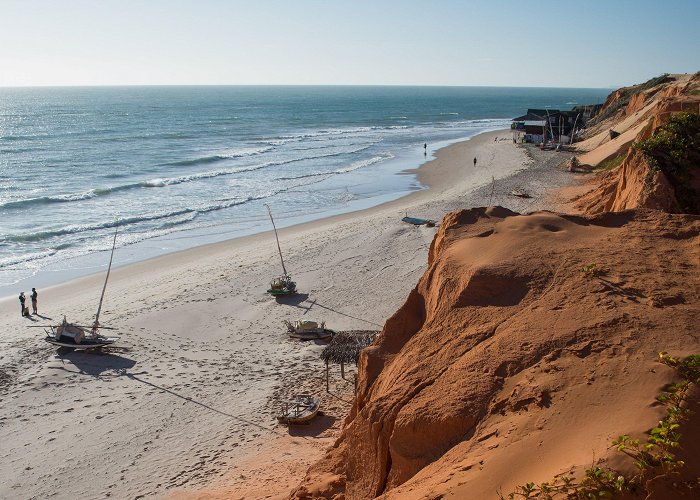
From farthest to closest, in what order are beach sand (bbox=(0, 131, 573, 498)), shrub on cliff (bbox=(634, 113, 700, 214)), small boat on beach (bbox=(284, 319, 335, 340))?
1. small boat on beach (bbox=(284, 319, 335, 340))
2. shrub on cliff (bbox=(634, 113, 700, 214))
3. beach sand (bbox=(0, 131, 573, 498))

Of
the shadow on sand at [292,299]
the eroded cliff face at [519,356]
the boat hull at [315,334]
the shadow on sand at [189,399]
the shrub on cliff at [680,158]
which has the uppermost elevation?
the shrub on cliff at [680,158]

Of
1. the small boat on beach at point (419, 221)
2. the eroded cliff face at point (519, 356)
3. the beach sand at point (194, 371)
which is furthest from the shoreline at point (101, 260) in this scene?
the eroded cliff face at point (519, 356)

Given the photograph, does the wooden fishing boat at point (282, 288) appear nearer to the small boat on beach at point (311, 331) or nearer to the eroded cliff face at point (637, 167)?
the small boat on beach at point (311, 331)

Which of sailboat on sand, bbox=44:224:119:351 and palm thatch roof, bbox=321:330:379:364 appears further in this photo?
sailboat on sand, bbox=44:224:119:351

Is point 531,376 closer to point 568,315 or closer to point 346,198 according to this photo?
point 568,315

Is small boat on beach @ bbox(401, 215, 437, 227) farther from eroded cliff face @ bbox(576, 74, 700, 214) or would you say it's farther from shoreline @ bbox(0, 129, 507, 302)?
eroded cliff face @ bbox(576, 74, 700, 214)

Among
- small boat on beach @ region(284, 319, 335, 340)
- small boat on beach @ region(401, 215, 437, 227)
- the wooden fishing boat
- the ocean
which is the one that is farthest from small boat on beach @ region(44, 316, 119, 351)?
small boat on beach @ region(401, 215, 437, 227)
